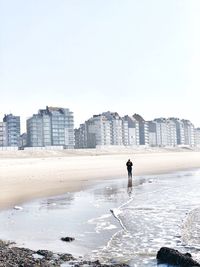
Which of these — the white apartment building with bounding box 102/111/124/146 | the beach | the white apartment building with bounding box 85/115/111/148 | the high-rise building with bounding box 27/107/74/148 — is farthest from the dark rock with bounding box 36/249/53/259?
the white apartment building with bounding box 102/111/124/146

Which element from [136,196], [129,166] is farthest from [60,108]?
[136,196]

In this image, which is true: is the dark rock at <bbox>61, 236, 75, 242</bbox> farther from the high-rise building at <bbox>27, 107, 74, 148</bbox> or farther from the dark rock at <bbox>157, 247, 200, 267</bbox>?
the high-rise building at <bbox>27, 107, 74, 148</bbox>

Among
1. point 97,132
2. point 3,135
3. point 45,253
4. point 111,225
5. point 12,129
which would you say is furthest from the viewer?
point 97,132

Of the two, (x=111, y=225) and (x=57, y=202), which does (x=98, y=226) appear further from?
(x=57, y=202)

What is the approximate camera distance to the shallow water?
10852 mm

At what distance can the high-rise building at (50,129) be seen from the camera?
15850 cm

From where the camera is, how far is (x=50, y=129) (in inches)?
6324

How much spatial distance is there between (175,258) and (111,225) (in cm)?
531

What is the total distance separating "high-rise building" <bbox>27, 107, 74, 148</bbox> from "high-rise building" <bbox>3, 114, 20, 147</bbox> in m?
6.67

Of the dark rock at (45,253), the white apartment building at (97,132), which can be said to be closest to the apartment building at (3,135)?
the white apartment building at (97,132)

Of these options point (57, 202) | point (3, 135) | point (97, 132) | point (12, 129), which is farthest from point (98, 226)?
point (97, 132)

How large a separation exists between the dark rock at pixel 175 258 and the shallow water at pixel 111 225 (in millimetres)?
268

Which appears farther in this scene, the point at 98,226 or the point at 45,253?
the point at 98,226

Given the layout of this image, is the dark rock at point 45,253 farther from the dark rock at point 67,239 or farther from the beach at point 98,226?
the dark rock at point 67,239
